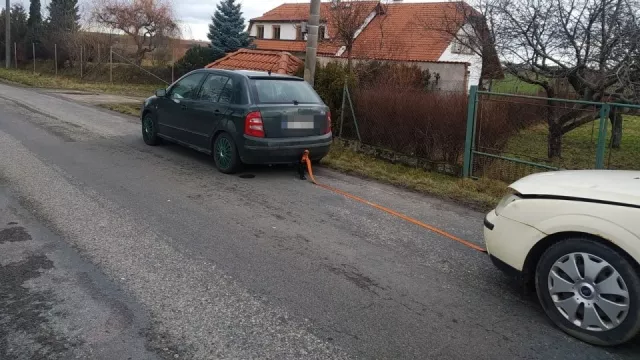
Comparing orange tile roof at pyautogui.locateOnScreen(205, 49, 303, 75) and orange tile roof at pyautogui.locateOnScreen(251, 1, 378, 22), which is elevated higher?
orange tile roof at pyautogui.locateOnScreen(251, 1, 378, 22)

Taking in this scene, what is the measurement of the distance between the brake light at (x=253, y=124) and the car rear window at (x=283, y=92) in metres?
0.32

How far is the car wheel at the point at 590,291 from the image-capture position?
3240mm

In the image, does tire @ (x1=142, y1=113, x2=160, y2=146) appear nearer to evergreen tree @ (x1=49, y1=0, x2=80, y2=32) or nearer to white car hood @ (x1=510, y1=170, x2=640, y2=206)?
white car hood @ (x1=510, y1=170, x2=640, y2=206)

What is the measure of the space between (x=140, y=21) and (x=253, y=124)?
1205 inches

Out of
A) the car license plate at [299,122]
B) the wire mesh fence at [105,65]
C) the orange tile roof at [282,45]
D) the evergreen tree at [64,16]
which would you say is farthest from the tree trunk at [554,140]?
the evergreen tree at [64,16]

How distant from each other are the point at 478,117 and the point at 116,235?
589 cm

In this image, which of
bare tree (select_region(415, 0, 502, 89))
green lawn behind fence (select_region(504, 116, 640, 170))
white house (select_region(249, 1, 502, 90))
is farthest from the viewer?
white house (select_region(249, 1, 502, 90))

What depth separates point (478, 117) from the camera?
8508 mm

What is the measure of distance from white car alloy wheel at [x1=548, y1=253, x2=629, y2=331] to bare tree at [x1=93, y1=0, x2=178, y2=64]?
3431cm

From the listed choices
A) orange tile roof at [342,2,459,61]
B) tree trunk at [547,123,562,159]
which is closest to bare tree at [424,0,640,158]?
tree trunk at [547,123,562,159]

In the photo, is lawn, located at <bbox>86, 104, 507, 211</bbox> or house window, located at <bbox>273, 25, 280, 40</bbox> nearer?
lawn, located at <bbox>86, 104, 507, 211</bbox>

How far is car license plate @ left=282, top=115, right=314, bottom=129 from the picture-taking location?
7.84 meters

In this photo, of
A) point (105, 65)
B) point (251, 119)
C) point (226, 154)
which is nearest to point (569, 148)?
point (251, 119)

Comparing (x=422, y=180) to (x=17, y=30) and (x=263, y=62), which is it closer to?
(x=263, y=62)
